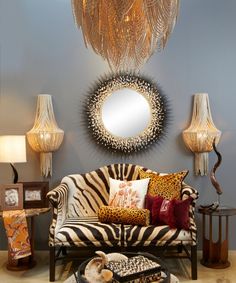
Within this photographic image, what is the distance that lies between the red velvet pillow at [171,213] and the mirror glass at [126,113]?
3.18 feet

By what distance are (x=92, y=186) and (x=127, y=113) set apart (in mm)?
901

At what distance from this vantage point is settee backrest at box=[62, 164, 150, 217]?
11.9 ft

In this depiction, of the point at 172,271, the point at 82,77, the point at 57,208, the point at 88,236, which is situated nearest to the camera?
the point at 88,236

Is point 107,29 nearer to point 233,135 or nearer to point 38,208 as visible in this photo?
point 38,208

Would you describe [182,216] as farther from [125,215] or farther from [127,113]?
[127,113]

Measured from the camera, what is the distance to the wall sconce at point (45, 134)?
12.1 feet

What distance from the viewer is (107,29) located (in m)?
1.57

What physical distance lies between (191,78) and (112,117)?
99 cm

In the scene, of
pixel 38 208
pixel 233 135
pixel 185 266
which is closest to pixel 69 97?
pixel 38 208

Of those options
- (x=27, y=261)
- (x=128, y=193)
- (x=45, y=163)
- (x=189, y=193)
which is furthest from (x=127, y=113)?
(x=27, y=261)

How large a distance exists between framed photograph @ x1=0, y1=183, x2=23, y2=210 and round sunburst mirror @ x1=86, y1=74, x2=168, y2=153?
1.01 metres

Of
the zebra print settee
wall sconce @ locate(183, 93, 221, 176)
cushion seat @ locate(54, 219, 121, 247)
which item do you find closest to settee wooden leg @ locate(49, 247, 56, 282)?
the zebra print settee

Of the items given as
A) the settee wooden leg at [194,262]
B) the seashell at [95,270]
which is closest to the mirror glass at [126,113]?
the settee wooden leg at [194,262]

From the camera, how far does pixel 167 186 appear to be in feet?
11.2
